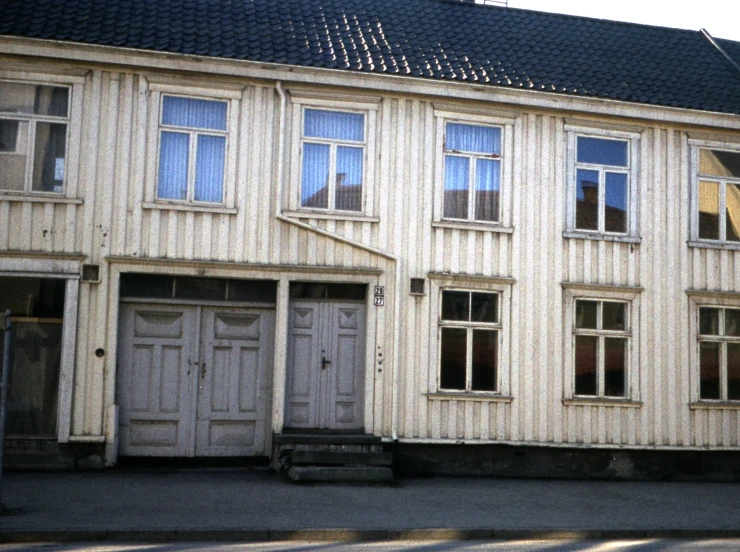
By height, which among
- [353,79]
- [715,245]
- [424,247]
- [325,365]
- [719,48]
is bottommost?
[325,365]

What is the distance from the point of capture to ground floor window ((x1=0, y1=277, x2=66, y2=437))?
551 inches

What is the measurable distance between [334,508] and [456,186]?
6101 mm

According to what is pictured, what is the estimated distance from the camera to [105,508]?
1087 centimetres

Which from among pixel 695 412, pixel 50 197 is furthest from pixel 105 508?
pixel 695 412

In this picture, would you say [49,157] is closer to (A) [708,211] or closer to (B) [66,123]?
(B) [66,123]

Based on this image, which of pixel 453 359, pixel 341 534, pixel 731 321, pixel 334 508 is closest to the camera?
pixel 341 534

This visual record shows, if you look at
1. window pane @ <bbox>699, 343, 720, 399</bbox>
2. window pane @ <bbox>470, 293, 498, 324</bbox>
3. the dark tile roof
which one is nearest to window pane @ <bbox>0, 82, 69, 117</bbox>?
the dark tile roof

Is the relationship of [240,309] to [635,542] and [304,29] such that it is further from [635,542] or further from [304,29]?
[635,542]

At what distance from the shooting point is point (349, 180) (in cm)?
1529

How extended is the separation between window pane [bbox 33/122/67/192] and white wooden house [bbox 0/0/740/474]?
3cm

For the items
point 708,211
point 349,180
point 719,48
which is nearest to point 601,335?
point 708,211

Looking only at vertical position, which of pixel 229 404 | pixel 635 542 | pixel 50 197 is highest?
pixel 50 197

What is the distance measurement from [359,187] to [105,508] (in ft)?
21.2

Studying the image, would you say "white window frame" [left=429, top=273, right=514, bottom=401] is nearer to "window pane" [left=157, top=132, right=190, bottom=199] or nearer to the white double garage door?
the white double garage door
